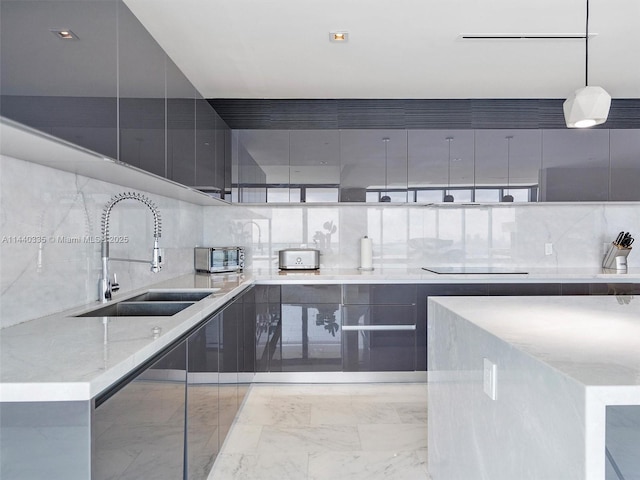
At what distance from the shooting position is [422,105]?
139 inches

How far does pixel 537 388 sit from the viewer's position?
986 mm

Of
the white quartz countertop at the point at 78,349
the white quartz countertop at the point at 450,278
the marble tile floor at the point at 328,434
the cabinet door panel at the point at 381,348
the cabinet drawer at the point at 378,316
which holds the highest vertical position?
the white quartz countertop at the point at 450,278

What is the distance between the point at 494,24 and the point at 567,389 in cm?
219

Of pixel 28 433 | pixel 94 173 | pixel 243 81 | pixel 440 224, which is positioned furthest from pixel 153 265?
pixel 440 224

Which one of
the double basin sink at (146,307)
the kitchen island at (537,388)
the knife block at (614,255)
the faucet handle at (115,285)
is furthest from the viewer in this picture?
the knife block at (614,255)

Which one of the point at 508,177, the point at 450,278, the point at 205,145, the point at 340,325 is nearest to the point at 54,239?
the point at 205,145

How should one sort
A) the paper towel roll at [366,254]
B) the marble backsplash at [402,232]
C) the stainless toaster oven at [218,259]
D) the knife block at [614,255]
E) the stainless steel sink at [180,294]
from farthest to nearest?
the marble backsplash at [402,232] → the paper towel roll at [366,254] → the knife block at [614,255] → the stainless toaster oven at [218,259] → the stainless steel sink at [180,294]

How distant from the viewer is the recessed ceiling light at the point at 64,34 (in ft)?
3.88

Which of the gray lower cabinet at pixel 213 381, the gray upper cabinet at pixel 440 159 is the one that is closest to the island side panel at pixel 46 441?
the gray lower cabinet at pixel 213 381

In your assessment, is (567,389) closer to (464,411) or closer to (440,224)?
(464,411)

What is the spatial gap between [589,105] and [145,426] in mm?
2028

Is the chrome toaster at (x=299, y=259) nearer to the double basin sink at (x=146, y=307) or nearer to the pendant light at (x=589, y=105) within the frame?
the double basin sink at (x=146, y=307)

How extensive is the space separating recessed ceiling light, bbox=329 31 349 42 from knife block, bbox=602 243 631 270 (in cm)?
298

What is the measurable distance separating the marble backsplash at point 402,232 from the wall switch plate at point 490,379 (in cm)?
242
